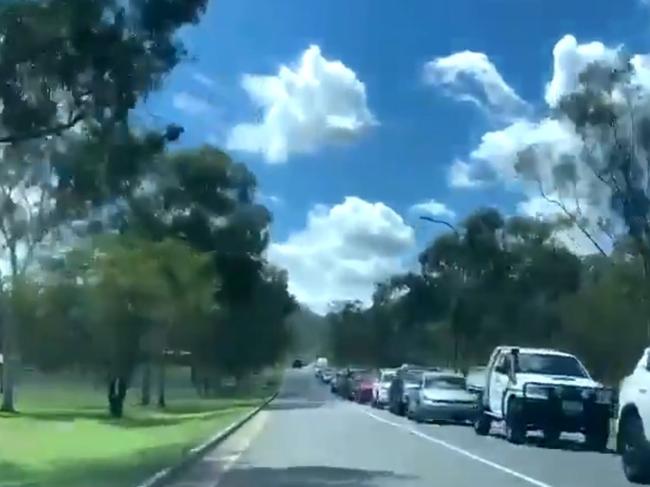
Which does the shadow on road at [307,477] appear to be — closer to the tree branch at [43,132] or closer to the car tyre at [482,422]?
the tree branch at [43,132]

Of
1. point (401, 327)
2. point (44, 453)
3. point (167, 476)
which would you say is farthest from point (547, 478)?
point (401, 327)

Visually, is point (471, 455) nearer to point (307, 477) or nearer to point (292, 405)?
point (307, 477)

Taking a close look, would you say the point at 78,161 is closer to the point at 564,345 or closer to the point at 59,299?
the point at 59,299

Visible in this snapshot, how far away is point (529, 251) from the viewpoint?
75438mm

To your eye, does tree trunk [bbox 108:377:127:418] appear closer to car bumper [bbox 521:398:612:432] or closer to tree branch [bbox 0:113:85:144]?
car bumper [bbox 521:398:612:432]

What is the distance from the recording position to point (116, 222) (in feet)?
146

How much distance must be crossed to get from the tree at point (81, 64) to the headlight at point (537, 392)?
1222 centimetres

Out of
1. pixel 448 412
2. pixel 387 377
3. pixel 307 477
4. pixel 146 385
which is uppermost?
pixel 387 377

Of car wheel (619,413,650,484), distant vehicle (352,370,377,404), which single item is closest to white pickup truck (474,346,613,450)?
car wheel (619,413,650,484)

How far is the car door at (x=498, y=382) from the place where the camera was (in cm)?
3403

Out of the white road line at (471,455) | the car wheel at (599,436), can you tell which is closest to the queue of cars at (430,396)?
the white road line at (471,455)

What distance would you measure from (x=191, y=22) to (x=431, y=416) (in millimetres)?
26012

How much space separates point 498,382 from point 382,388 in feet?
87.6

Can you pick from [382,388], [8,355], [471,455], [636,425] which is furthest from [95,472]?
[382,388]
